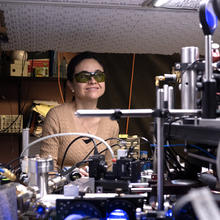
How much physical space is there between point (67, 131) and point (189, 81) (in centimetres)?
132

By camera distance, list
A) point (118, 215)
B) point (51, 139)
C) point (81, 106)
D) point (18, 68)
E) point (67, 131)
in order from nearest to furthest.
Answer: point (118, 215)
point (51, 139)
point (67, 131)
point (81, 106)
point (18, 68)

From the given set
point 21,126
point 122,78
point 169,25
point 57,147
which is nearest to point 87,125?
point 57,147

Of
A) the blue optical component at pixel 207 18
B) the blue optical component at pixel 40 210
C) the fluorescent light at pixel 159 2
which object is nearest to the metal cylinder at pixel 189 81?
the blue optical component at pixel 207 18

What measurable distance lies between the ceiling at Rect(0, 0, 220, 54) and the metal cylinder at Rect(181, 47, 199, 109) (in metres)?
0.95

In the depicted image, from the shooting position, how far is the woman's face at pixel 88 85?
232 cm

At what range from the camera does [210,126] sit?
2.59ft

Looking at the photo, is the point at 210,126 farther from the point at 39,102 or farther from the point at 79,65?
the point at 39,102

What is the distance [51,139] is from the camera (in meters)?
2.09

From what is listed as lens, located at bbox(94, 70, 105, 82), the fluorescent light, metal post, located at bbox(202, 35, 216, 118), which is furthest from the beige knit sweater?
metal post, located at bbox(202, 35, 216, 118)

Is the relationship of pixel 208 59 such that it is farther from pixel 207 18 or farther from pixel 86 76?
pixel 86 76

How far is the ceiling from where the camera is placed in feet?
6.38

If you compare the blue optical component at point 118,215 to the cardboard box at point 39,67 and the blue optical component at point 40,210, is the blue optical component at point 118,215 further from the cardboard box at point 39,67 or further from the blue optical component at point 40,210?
the cardboard box at point 39,67

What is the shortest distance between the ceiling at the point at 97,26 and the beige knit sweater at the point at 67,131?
50 centimetres

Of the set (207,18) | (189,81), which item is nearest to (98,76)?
(189,81)
